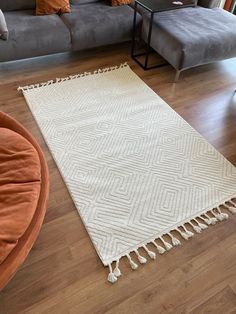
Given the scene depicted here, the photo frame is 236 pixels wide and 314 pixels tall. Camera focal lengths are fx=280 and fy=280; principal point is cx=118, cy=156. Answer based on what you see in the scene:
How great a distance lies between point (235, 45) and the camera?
2.47m

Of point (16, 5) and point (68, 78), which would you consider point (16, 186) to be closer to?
point (68, 78)

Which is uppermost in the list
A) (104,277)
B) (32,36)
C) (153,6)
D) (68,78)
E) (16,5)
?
(153,6)

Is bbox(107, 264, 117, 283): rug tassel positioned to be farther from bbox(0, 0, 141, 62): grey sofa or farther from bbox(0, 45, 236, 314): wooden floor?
bbox(0, 0, 141, 62): grey sofa

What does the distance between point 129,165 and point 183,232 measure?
0.54 metres

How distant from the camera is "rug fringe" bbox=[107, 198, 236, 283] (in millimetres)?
1325

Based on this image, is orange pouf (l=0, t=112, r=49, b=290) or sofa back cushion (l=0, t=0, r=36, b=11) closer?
orange pouf (l=0, t=112, r=49, b=290)

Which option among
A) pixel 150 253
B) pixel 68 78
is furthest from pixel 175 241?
pixel 68 78

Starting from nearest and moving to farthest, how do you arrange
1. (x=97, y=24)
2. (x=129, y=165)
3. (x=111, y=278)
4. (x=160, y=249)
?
(x=111, y=278) → (x=160, y=249) → (x=129, y=165) → (x=97, y=24)

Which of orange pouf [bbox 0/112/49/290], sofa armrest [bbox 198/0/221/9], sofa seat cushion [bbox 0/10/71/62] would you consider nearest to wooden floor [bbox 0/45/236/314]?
orange pouf [bbox 0/112/49/290]

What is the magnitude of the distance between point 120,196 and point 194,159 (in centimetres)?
59

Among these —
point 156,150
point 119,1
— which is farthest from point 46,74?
point 156,150

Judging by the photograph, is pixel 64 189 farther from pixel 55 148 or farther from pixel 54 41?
pixel 54 41

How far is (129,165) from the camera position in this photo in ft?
5.87

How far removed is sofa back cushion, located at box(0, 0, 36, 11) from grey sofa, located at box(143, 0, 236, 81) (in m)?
1.05
